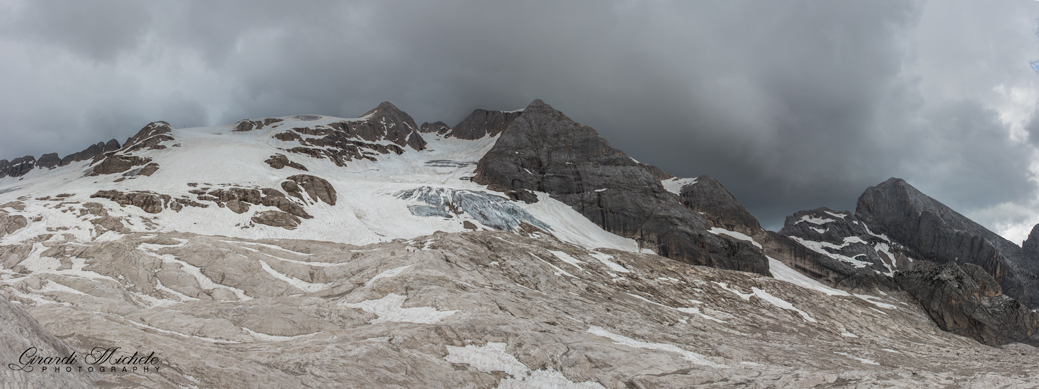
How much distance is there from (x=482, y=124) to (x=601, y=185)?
279 feet

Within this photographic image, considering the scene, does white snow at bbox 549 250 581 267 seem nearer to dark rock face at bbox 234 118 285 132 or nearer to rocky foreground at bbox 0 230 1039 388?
rocky foreground at bbox 0 230 1039 388

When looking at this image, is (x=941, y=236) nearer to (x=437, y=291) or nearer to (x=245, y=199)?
(x=437, y=291)

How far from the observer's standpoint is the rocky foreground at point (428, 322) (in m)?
18.2

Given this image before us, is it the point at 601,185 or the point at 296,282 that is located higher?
the point at 601,185

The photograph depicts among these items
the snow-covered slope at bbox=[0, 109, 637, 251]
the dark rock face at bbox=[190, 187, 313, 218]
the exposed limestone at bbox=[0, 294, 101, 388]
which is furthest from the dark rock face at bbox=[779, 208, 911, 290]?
the exposed limestone at bbox=[0, 294, 101, 388]

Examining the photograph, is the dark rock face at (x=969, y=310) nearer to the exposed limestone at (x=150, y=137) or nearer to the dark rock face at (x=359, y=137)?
the dark rock face at (x=359, y=137)

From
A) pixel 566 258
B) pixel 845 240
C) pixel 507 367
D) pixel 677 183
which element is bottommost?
pixel 507 367

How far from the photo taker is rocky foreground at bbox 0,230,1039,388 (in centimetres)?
1822

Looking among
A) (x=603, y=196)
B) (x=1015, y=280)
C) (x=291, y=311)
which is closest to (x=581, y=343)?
(x=291, y=311)

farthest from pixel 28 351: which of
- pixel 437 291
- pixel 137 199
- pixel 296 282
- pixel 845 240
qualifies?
pixel 845 240

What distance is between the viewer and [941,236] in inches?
5103

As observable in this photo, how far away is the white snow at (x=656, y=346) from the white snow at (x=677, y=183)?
4329 inches

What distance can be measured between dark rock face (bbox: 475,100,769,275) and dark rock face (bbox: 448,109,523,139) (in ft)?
97.1

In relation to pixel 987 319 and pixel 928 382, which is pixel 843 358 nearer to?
pixel 928 382
